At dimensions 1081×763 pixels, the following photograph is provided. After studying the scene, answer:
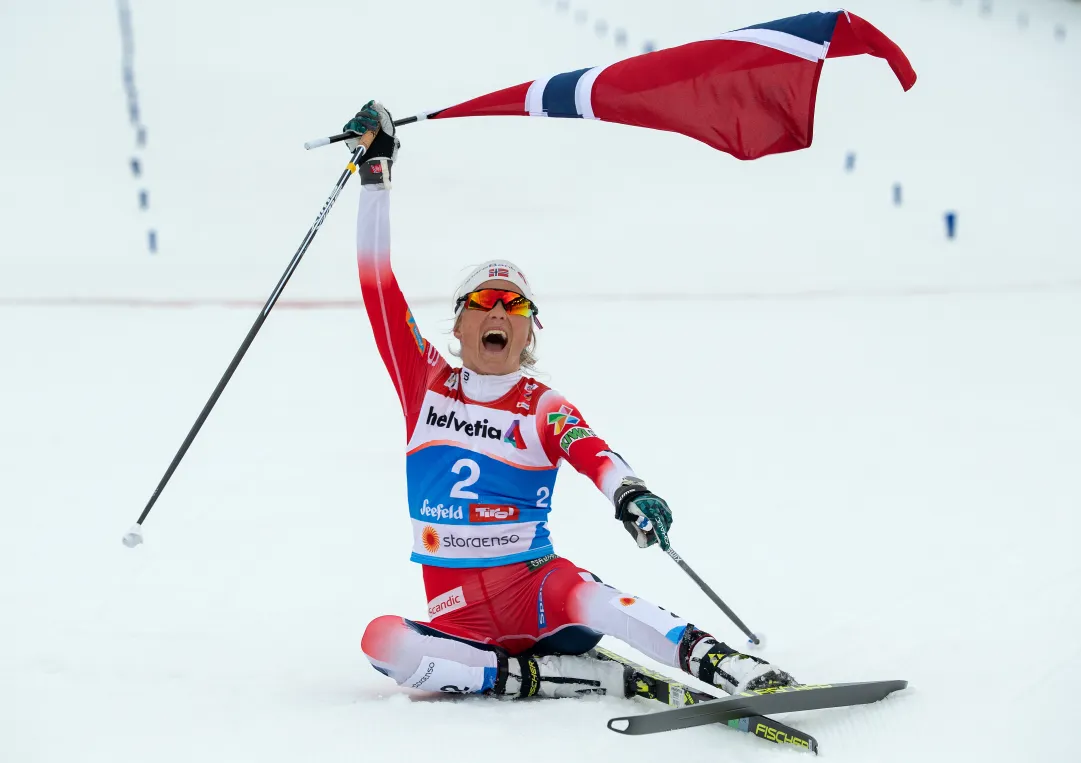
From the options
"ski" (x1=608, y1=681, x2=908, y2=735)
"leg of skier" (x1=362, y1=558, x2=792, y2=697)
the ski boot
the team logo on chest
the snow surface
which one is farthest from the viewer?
the team logo on chest

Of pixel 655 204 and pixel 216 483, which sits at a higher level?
pixel 655 204

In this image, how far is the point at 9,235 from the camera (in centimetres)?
1527

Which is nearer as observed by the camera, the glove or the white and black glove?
the glove

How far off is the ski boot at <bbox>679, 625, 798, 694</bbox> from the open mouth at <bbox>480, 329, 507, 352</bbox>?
1.03 meters

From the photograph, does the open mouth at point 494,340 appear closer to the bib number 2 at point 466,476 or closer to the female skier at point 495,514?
the female skier at point 495,514

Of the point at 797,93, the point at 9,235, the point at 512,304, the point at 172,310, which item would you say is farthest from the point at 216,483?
the point at 9,235

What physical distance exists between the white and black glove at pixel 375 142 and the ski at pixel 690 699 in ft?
5.42

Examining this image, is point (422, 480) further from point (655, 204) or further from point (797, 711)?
point (655, 204)

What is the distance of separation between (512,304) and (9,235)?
1324 cm

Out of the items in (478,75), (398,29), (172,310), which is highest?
(398,29)

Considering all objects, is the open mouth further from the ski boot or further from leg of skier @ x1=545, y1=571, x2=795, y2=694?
the ski boot

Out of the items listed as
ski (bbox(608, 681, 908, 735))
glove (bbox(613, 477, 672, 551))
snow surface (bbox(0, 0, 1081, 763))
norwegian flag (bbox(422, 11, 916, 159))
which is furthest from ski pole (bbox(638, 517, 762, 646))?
norwegian flag (bbox(422, 11, 916, 159))

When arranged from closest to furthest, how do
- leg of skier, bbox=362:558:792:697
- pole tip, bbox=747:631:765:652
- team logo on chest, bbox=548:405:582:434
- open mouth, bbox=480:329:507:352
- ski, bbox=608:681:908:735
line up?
ski, bbox=608:681:908:735
leg of skier, bbox=362:558:792:697
team logo on chest, bbox=548:405:582:434
open mouth, bbox=480:329:507:352
pole tip, bbox=747:631:765:652

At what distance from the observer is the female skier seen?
3449 mm
